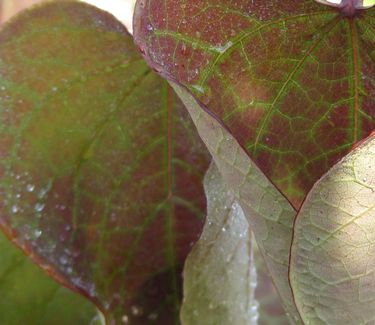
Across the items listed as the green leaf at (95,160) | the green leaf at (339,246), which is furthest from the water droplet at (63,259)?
the green leaf at (339,246)

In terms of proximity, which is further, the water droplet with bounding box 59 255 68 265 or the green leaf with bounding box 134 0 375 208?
the water droplet with bounding box 59 255 68 265

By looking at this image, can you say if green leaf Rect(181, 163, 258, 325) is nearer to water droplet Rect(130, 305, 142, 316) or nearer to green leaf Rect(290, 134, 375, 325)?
water droplet Rect(130, 305, 142, 316)

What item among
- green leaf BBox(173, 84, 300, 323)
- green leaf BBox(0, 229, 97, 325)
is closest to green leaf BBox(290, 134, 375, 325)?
green leaf BBox(173, 84, 300, 323)

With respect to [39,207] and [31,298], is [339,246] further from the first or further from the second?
[31,298]

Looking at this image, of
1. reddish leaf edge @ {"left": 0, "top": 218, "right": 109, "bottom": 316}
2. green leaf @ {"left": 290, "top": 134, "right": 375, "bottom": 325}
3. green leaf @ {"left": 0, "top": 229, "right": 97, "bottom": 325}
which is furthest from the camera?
green leaf @ {"left": 0, "top": 229, "right": 97, "bottom": 325}

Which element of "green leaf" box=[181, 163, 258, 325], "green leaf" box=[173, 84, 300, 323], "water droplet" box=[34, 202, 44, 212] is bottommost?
"green leaf" box=[181, 163, 258, 325]

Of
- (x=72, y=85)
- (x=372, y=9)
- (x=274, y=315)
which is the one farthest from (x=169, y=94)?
(x=274, y=315)

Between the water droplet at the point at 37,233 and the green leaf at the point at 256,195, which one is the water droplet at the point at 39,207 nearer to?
the water droplet at the point at 37,233
